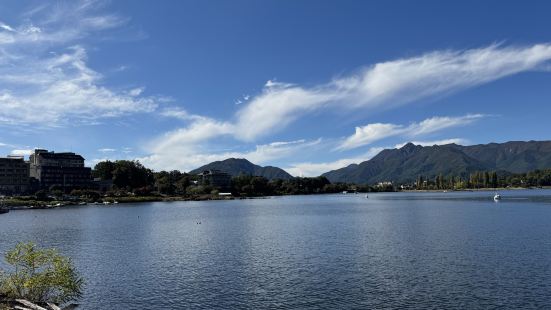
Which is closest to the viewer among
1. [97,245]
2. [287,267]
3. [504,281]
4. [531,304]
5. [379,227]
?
[531,304]

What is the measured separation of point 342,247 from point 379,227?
38.2 m

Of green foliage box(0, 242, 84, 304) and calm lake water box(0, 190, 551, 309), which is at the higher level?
green foliage box(0, 242, 84, 304)

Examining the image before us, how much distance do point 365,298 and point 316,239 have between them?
46.9 metres

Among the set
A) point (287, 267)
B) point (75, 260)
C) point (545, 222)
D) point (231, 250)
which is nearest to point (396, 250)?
point (287, 267)

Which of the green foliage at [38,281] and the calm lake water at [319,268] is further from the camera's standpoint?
the calm lake water at [319,268]

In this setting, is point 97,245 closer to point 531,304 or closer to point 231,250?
point 231,250

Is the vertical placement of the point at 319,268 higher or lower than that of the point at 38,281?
lower

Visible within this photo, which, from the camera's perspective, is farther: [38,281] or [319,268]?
[319,268]

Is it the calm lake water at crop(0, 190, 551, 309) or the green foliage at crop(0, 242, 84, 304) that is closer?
the green foliage at crop(0, 242, 84, 304)

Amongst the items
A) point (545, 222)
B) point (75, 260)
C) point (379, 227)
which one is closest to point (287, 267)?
point (75, 260)

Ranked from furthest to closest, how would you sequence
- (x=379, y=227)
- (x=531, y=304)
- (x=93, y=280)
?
(x=379, y=227), (x=93, y=280), (x=531, y=304)

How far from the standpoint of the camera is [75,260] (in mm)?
72312

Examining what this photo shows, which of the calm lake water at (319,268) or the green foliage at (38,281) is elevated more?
the green foliage at (38,281)

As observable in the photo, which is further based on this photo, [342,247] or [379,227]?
[379,227]
